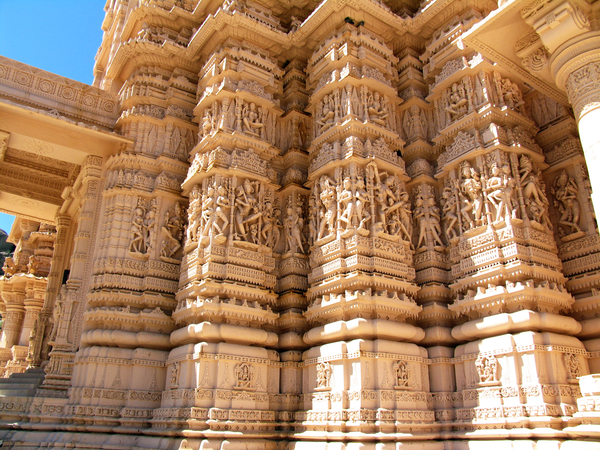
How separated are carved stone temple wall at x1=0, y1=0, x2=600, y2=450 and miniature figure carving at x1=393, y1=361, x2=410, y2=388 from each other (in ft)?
0.30

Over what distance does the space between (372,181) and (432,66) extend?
171 inches

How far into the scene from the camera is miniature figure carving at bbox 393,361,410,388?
10250 mm

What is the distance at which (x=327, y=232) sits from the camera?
12133 mm

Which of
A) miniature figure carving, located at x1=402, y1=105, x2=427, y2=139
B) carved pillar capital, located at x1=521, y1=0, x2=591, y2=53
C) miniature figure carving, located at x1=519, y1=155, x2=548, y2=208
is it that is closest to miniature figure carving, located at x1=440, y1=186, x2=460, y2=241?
miniature figure carving, located at x1=519, y1=155, x2=548, y2=208

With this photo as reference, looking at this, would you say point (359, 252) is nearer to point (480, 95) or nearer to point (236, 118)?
point (480, 95)

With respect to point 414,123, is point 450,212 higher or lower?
lower

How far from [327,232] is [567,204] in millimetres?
5663

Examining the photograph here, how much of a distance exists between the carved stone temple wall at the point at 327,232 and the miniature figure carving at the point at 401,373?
91 mm

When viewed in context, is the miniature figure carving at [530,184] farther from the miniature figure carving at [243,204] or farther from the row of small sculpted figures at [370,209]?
the miniature figure carving at [243,204]

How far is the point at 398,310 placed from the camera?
11.0 m

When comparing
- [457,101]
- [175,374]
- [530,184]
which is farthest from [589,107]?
[175,374]

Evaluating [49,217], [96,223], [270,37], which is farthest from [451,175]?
[49,217]

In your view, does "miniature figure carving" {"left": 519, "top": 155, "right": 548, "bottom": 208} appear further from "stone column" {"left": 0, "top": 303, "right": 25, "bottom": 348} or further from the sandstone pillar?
"stone column" {"left": 0, "top": 303, "right": 25, "bottom": 348}

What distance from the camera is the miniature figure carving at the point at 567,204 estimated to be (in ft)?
36.1
